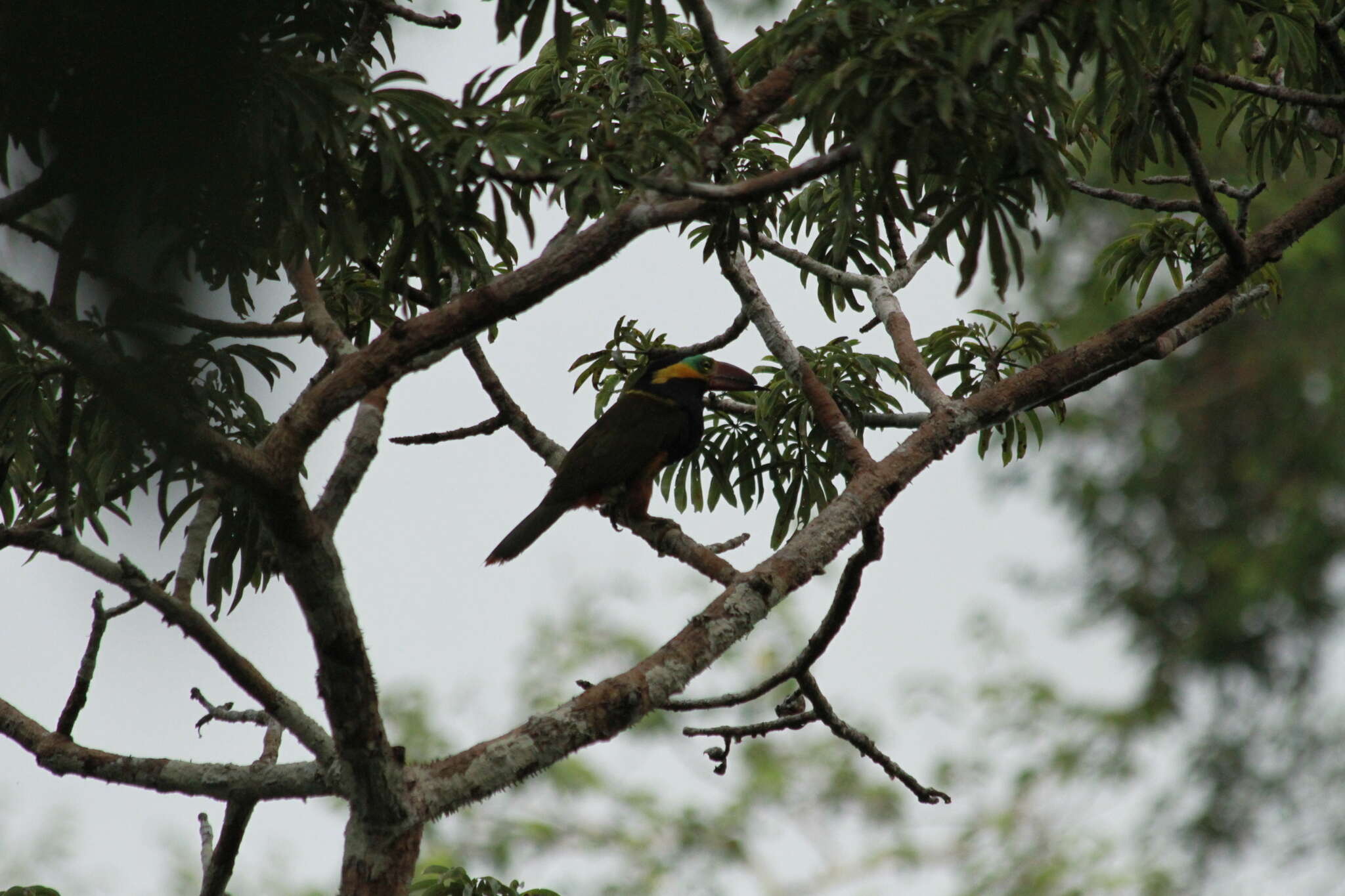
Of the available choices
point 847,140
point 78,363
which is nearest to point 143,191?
point 78,363

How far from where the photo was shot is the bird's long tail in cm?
405

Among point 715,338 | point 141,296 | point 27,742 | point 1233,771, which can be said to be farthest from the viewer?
point 1233,771

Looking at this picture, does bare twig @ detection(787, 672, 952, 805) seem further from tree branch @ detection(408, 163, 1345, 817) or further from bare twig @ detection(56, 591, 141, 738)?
bare twig @ detection(56, 591, 141, 738)

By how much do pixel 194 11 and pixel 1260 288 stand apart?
9.35 feet

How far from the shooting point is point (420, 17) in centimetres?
262

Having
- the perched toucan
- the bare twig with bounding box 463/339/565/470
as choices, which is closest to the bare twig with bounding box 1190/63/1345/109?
the perched toucan

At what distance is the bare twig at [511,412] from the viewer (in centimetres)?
331

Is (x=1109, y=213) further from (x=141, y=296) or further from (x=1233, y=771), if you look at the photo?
(x=141, y=296)

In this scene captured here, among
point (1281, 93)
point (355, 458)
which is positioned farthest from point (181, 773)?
point (1281, 93)

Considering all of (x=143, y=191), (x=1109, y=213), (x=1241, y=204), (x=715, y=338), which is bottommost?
(x=143, y=191)

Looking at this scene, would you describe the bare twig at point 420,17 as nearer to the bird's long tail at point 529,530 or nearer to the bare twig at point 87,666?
the bare twig at point 87,666

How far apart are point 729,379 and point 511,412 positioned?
87 cm

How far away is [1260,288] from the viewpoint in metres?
3.25

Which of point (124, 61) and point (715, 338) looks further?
point (715, 338)
